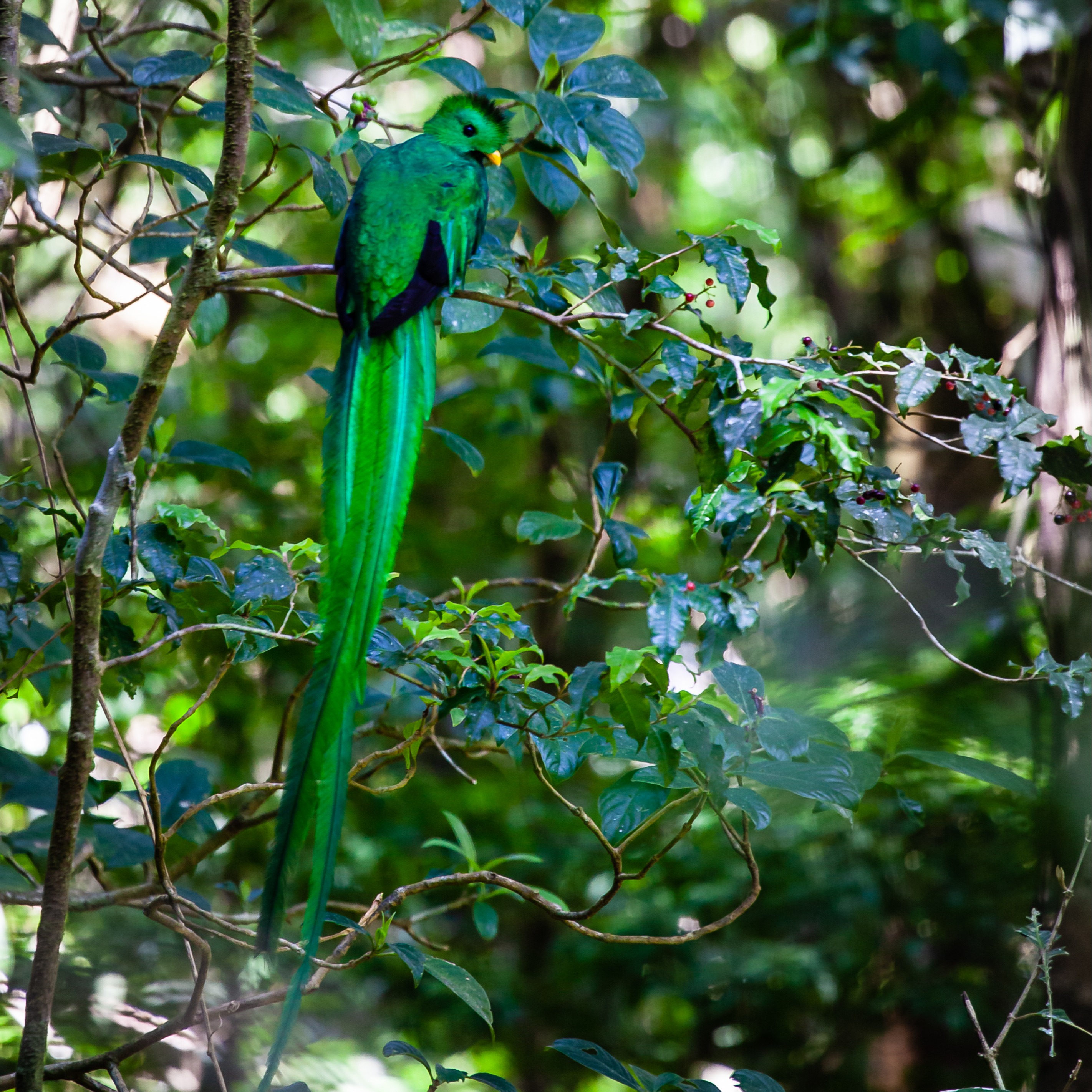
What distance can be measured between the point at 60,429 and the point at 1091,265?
6.53 ft

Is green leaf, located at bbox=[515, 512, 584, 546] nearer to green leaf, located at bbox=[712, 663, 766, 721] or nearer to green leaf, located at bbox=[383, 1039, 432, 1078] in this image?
green leaf, located at bbox=[712, 663, 766, 721]

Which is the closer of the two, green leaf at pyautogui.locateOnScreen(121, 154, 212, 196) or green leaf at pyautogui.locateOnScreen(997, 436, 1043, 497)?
green leaf at pyautogui.locateOnScreen(997, 436, 1043, 497)

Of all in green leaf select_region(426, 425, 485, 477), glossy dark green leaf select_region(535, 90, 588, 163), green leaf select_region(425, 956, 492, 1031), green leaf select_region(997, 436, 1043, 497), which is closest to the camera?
green leaf select_region(997, 436, 1043, 497)

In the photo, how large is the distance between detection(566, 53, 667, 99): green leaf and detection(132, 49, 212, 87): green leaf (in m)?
0.55

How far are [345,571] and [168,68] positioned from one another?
2.87 ft

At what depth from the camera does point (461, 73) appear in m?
1.51

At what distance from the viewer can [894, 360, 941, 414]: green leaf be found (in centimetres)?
110

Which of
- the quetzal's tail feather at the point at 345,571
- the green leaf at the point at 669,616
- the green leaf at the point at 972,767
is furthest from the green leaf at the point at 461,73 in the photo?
the green leaf at the point at 972,767

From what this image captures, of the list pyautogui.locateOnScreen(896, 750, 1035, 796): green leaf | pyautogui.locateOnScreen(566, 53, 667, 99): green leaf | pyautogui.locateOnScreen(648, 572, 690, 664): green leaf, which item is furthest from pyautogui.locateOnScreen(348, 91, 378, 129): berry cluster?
pyautogui.locateOnScreen(896, 750, 1035, 796): green leaf

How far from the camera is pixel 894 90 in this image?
423 cm

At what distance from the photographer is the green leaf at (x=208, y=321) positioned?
1.66 metres

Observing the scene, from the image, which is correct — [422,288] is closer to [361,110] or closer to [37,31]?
A: [361,110]

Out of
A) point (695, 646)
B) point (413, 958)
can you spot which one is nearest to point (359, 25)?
point (413, 958)

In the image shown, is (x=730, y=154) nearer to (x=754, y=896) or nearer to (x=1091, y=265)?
(x=1091, y=265)
